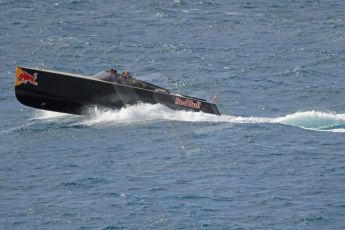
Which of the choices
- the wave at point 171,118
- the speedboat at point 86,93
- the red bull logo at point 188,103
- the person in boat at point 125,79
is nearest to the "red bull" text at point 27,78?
the speedboat at point 86,93

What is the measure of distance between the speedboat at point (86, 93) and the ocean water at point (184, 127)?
0.49 metres

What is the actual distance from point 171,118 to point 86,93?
3.90 meters

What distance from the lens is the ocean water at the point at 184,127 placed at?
115ft

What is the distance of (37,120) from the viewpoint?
46219 millimetres

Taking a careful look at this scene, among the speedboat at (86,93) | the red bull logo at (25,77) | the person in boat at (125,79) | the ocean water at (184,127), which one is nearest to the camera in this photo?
the ocean water at (184,127)

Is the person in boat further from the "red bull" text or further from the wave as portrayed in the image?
the "red bull" text

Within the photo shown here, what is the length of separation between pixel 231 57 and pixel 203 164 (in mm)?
21579

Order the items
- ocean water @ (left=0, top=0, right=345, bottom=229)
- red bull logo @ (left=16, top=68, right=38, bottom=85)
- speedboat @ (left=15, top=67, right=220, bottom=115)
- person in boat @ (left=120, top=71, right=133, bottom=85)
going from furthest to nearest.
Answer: person in boat @ (left=120, top=71, right=133, bottom=85) → speedboat @ (left=15, top=67, right=220, bottom=115) → red bull logo @ (left=16, top=68, right=38, bottom=85) → ocean water @ (left=0, top=0, right=345, bottom=229)

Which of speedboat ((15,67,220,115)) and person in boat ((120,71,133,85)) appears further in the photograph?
person in boat ((120,71,133,85))

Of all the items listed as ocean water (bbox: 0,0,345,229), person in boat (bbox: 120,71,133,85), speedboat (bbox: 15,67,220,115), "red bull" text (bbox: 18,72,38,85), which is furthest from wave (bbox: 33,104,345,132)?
"red bull" text (bbox: 18,72,38,85)

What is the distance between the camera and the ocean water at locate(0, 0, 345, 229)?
35.0 meters

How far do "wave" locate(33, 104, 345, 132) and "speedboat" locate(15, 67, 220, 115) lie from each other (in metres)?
0.26

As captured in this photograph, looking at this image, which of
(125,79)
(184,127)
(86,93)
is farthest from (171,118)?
(86,93)

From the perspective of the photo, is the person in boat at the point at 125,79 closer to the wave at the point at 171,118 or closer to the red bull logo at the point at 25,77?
the wave at the point at 171,118
